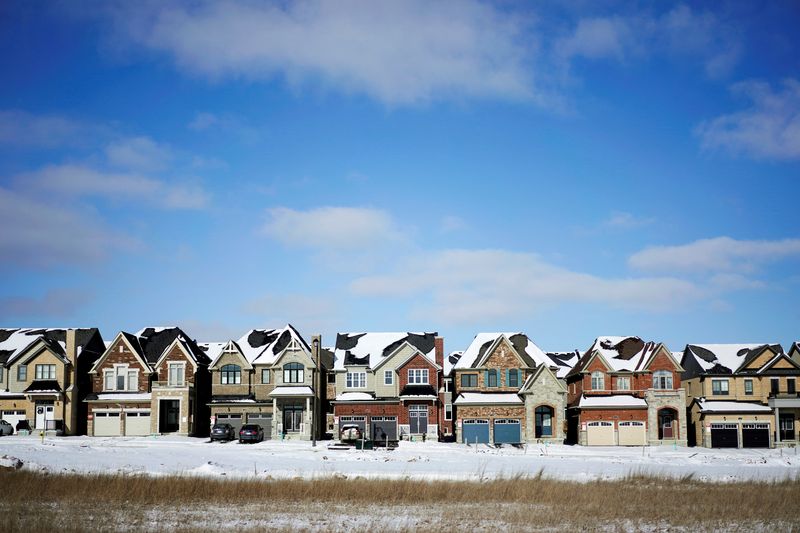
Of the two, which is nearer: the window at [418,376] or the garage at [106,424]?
the garage at [106,424]

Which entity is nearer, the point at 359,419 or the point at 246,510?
the point at 246,510

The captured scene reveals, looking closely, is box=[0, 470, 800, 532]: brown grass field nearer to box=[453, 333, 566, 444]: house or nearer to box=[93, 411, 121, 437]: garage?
box=[453, 333, 566, 444]: house

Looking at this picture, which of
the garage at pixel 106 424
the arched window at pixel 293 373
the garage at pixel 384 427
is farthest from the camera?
the arched window at pixel 293 373

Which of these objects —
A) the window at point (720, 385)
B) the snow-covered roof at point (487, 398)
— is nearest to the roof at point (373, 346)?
the snow-covered roof at point (487, 398)

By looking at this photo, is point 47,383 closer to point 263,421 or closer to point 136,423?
point 136,423

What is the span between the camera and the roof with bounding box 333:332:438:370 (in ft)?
228

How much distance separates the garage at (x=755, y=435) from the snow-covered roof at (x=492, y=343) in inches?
612

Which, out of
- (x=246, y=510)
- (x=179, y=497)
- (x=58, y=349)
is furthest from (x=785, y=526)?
(x=58, y=349)

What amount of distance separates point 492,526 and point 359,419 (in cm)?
4243

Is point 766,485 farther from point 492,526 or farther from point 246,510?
point 246,510

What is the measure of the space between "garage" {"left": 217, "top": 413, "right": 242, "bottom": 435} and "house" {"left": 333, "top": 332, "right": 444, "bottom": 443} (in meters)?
7.61

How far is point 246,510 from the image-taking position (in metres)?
28.1

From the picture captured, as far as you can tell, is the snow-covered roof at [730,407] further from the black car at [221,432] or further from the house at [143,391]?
the house at [143,391]

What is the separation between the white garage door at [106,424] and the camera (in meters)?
67.4
